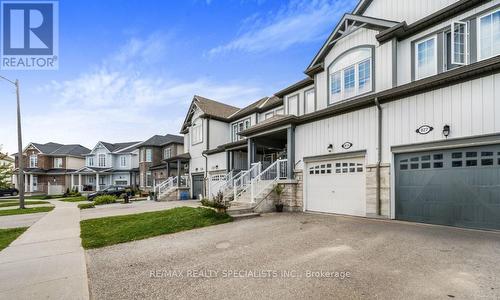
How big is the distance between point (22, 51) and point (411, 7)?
17418 millimetres

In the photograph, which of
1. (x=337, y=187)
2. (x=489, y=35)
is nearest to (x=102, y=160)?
(x=337, y=187)

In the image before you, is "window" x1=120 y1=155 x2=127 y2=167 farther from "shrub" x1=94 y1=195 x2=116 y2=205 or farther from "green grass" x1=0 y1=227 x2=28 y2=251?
"green grass" x1=0 y1=227 x2=28 y2=251

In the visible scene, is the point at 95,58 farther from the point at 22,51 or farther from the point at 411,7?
the point at 411,7

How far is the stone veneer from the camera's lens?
900cm

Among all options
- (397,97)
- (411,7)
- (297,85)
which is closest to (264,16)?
(297,85)

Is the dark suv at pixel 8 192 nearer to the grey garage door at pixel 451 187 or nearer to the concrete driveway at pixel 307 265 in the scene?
the concrete driveway at pixel 307 265

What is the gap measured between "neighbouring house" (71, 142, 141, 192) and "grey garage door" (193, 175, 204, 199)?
798 inches

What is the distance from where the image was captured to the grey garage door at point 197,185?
22.8 meters

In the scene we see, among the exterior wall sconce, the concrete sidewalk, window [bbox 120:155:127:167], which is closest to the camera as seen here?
the concrete sidewalk

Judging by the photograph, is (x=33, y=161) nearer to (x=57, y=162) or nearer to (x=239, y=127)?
(x=57, y=162)

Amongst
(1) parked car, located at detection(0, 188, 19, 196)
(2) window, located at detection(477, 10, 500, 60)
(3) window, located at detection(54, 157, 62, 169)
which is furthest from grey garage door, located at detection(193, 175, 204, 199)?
(3) window, located at detection(54, 157, 62, 169)

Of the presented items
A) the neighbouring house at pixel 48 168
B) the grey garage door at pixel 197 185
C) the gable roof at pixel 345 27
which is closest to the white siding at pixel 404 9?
the gable roof at pixel 345 27

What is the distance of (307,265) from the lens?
4.82m

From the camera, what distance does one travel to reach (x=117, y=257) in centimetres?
584
